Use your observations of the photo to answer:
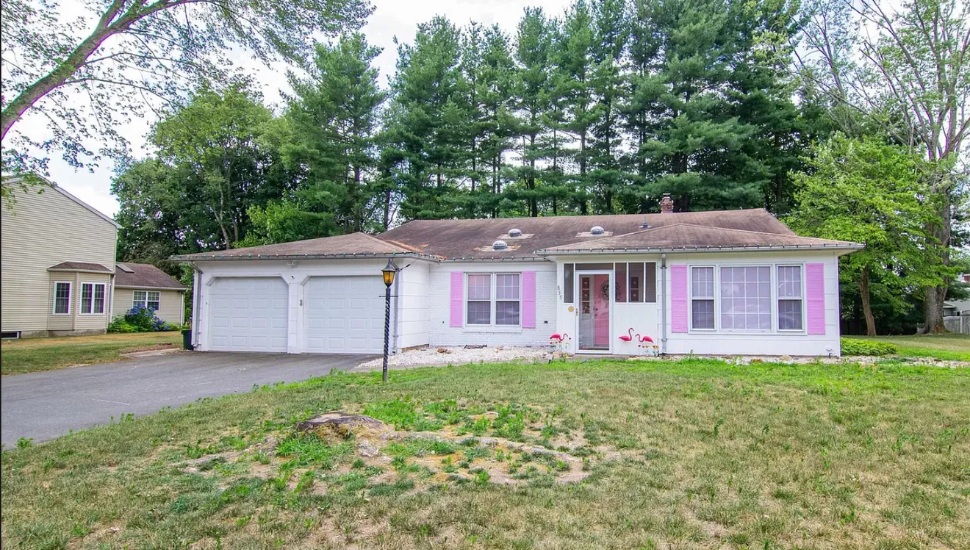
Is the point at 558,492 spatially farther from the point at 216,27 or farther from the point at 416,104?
the point at 416,104

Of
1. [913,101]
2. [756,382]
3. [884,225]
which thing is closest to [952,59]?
[913,101]

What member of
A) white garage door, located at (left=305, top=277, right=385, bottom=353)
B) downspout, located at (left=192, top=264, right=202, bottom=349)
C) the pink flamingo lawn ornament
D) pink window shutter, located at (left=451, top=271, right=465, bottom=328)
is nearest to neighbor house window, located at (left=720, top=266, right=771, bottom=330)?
the pink flamingo lawn ornament

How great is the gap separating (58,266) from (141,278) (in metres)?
5.24

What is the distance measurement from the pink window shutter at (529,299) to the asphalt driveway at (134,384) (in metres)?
4.18

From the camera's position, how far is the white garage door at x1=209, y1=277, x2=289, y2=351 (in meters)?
14.3

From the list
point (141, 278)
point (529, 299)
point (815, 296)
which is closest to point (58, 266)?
point (141, 278)

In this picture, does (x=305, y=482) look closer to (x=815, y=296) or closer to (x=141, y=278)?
(x=815, y=296)

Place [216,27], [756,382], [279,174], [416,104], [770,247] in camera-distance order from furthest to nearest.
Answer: [279,174], [416,104], [216,27], [770,247], [756,382]

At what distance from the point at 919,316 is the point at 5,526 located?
31874mm

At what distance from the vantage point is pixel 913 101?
67.3ft

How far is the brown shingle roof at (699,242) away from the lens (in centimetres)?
1123

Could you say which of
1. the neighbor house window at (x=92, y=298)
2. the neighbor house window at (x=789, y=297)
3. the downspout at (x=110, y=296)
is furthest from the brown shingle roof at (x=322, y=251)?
the downspout at (x=110, y=296)

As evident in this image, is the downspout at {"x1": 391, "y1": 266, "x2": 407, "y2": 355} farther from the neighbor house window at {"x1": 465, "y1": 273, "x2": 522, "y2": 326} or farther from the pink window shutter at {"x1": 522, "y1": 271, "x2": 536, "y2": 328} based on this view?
the pink window shutter at {"x1": 522, "y1": 271, "x2": 536, "y2": 328}

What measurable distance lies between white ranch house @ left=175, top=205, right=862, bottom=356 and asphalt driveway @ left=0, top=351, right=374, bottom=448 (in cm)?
104
